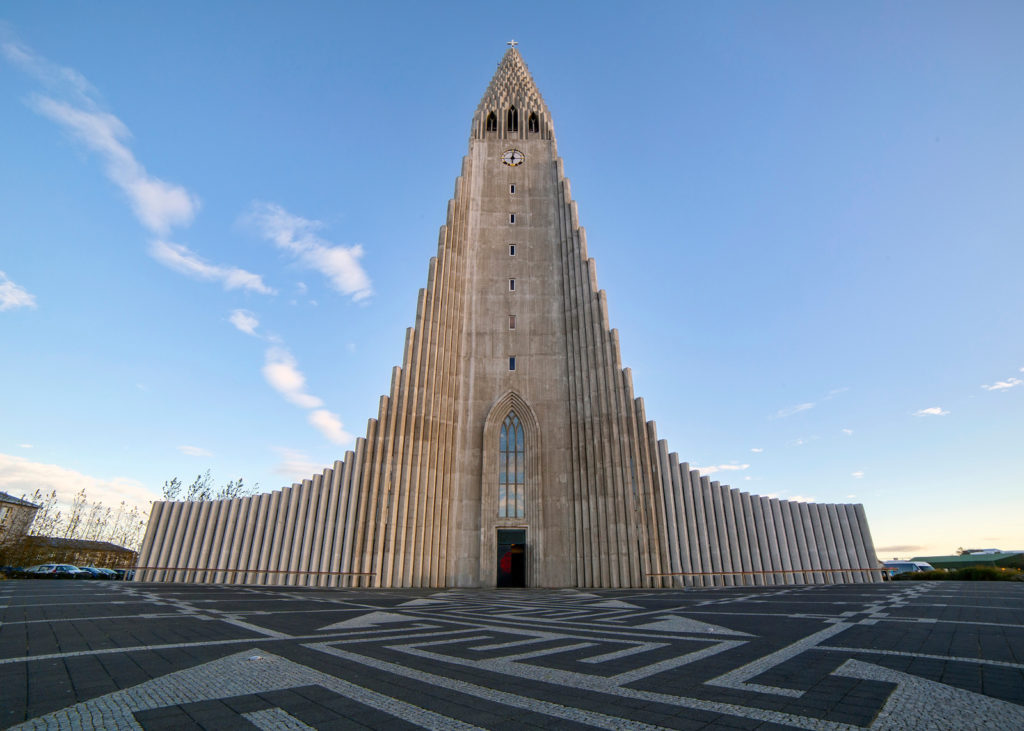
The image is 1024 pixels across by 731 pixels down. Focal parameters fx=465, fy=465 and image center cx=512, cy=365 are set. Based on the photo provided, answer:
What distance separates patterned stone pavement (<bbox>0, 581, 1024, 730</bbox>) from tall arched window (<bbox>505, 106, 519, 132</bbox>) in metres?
39.1

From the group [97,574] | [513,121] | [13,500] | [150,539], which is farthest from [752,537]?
[13,500]

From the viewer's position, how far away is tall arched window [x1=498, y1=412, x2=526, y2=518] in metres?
27.7

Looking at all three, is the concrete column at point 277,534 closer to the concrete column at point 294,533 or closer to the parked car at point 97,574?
the concrete column at point 294,533

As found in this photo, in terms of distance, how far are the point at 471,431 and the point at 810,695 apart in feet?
84.7

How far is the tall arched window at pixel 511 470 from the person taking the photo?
27734mm

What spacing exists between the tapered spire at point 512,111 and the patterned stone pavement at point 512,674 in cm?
3801

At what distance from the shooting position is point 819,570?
91.4 ft

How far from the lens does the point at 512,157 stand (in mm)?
36938

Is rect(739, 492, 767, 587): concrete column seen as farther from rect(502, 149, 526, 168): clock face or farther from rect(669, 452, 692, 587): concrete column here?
rect(502, 149, 526, 168): clock face

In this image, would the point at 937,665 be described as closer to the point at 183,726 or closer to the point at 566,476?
the point at 183,726

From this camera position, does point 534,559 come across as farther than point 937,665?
Yes

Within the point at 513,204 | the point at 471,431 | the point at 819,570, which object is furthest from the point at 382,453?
the point at 819,570

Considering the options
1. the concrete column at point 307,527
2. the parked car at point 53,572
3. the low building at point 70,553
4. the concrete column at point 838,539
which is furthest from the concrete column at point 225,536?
the concrete column at point 838,539

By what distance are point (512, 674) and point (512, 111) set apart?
42665mm
